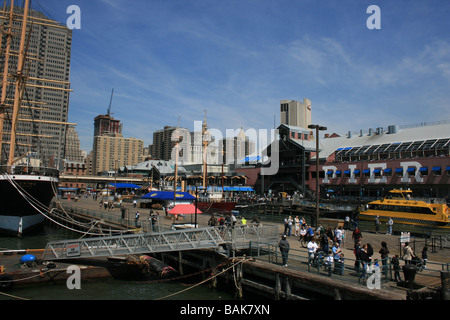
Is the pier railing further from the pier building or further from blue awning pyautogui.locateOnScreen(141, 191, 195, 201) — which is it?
the pier building

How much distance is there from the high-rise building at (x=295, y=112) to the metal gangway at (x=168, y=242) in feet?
483

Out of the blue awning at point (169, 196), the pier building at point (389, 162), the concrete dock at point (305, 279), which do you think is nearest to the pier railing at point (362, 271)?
the concrete dock at point (305, 279)

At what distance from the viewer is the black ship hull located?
33.0 metres

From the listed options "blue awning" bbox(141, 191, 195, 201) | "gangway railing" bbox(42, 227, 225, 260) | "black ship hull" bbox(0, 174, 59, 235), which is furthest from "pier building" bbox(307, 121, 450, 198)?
"black ship hull" bbox(0, 174, 59, 235)

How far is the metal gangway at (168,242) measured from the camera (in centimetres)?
1906

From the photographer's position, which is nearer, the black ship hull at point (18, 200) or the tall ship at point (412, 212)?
the tall ship at point (412, 212)

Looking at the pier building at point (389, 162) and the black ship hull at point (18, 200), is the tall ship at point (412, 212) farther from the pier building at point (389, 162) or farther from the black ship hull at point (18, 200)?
the black ship hull at point (18, 200)

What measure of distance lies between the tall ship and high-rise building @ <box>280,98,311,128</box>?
125454 mm

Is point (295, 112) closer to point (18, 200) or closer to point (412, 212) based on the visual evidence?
point (412, 212)

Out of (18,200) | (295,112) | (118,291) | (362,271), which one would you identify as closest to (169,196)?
(18,200)

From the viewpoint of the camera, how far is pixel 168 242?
1947 cm
